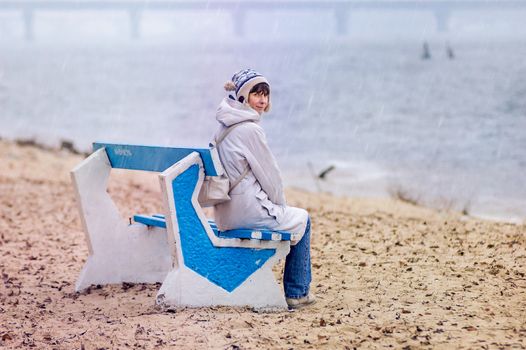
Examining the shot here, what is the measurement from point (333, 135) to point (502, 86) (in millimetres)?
17372

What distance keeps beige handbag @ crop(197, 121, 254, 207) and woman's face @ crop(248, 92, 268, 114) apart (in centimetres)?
18

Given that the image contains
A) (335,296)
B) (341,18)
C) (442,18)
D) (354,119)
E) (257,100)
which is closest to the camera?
(257,100)

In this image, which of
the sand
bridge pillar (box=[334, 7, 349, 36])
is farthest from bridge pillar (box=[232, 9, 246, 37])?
the sand

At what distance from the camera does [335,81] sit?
48.8 m

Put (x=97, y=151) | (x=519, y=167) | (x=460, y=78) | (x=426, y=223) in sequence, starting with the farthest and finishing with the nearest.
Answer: (x=460, y=78), (x=519, y=167), (x=426, y=223), (x=97, y=151)

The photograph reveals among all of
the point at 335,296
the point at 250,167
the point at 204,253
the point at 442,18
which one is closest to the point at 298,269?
the point at 335,296

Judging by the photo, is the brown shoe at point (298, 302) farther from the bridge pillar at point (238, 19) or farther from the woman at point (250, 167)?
the bridge pillar at point (238, 19)

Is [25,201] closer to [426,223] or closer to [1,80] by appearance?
[426,223]

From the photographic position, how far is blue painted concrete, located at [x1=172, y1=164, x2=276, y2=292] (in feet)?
15.8

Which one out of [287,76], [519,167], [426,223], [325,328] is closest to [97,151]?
[325,328]

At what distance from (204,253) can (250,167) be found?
62 centimetres

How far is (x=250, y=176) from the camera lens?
491cm

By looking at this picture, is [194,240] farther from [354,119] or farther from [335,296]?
[354,119]

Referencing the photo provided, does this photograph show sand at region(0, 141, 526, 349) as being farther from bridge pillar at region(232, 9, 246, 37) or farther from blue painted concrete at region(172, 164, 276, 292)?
bridge pillar at region(232, 9, 246, 37)
